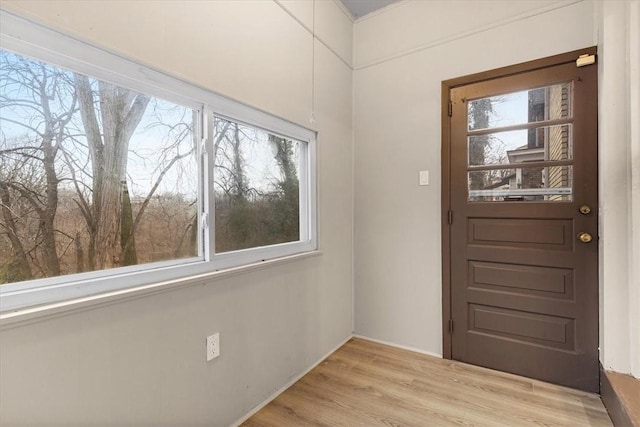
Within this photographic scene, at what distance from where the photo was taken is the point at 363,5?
2.60m

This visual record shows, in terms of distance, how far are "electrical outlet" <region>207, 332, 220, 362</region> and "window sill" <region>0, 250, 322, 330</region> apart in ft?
0.93

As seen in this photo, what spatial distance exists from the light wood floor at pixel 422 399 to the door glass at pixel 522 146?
126cm

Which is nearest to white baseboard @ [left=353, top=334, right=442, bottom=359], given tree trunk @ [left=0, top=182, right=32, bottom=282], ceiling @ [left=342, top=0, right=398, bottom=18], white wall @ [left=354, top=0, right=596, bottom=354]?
white wall @ [left=354, top=0, right=596, bottom=354]

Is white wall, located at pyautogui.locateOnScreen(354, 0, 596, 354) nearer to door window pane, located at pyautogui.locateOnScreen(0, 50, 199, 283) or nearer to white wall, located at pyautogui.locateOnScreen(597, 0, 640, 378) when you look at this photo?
white wall, located at pyautogui.locateOnScreen(597, 0, 640, 378)

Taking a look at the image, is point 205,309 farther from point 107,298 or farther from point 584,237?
point 584,237

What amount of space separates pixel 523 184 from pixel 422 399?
5.23 ft

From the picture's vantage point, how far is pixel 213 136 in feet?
5.18

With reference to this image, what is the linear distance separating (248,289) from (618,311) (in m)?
2.15

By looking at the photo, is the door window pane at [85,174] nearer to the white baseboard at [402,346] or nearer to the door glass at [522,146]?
the white baseboard at [402,346]

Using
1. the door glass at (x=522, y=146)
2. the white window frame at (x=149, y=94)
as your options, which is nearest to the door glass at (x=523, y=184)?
the door glass at (x=522, y=146)

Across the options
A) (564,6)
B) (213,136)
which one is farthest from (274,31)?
(564,6)

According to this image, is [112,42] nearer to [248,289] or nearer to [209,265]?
[209,265]

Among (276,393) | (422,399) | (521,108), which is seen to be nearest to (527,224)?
(521,108)

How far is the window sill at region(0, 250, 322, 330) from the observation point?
0.91m
